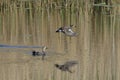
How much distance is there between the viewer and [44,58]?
11.3m

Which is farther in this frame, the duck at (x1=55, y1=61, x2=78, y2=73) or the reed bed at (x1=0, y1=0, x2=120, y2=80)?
the duck at (x1=55, y1=61, x2=78, y2=73)

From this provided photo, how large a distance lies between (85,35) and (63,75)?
4.46 meters

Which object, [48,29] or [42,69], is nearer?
[42,69]

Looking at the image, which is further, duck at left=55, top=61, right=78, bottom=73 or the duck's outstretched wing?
the duck's outstretched wing

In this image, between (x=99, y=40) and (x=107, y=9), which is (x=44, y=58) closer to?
(x=99, y=40)

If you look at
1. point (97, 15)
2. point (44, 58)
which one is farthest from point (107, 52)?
point (97, 15)

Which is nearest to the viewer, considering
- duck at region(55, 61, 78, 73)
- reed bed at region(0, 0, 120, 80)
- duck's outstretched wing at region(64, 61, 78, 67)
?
reed bed at region(0, 0, 120, 80)

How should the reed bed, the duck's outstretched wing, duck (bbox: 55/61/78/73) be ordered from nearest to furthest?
the reed bed → duck (bbox: 55/61/78/73) → the duck's outstretched wing

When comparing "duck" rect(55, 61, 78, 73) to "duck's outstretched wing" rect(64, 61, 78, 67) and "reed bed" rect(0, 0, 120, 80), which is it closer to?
"duck's outstretched wing" rect(64, 61, 78, 67)

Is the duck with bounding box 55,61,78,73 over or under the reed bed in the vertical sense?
under

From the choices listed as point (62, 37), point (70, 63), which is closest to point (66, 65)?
point (70, 63)

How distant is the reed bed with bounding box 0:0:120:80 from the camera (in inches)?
404

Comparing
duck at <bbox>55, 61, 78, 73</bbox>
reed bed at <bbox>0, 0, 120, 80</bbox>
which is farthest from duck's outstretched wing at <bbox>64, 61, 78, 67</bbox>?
reed bed at <bbox>0, 0, 120, 80</bbox>

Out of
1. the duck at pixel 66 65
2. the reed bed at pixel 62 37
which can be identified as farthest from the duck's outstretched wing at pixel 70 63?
the reed bed at pixel 62 37
